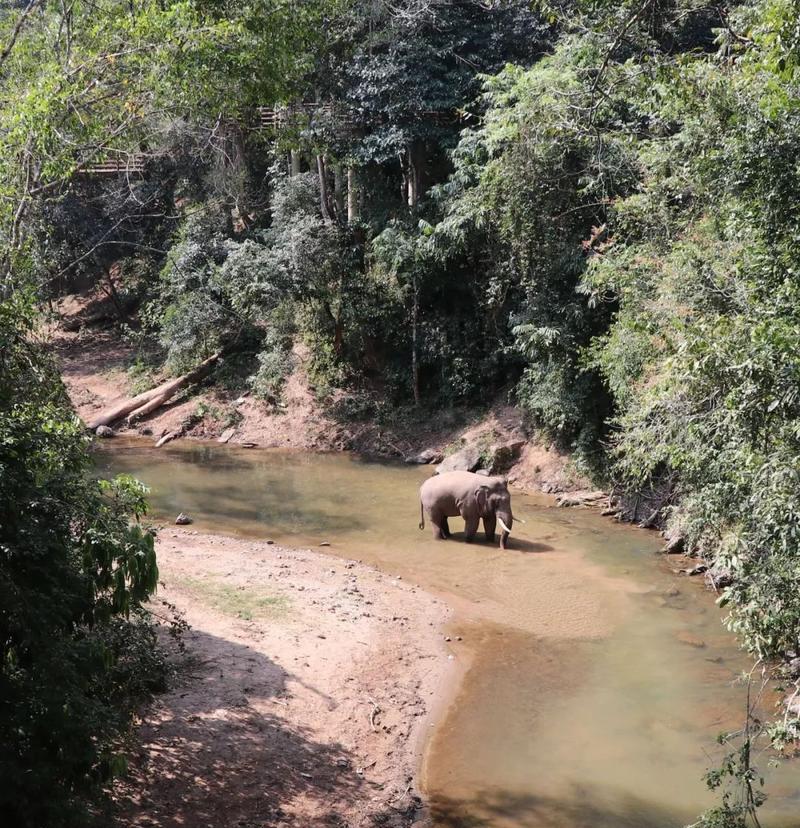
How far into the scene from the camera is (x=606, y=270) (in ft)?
56.4

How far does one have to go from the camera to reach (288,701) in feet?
31.5

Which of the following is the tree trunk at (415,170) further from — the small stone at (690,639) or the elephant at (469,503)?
the small stone at (690,639)

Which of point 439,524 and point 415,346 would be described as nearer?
point 439,524

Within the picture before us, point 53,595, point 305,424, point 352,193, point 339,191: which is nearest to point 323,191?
point 352,193

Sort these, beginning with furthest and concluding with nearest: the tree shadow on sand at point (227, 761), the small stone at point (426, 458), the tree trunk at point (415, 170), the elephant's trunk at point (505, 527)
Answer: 1. the tree trunk at point (415, 170)
2. the small stone at point (426, 458)
3. the elephant's trunk at point (505, 527)
4. the tree shadow on sand at point (227, 761)

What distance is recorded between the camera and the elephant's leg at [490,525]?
1606cm

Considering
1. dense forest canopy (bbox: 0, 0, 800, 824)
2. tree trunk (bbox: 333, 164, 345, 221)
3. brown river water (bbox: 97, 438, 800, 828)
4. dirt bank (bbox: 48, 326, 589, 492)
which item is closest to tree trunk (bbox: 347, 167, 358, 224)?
dense forest canopy (bbox: 0, 0, 800, 824)

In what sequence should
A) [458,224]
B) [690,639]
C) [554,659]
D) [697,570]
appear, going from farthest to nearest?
[458,224] → [697,570] → [690,639] → [554,659]

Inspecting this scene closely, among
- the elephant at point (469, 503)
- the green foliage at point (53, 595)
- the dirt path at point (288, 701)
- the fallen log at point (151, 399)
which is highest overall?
the green foliage at point (53, 595)

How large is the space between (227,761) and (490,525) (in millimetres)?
8634

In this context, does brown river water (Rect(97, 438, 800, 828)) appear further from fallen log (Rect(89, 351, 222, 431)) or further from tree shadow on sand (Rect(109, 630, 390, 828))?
fallen log (Rect(89, 351, 222, 431))

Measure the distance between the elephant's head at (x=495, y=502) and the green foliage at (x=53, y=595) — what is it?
9998mm

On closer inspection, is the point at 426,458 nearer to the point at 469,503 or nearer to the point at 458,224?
the point at 458,224

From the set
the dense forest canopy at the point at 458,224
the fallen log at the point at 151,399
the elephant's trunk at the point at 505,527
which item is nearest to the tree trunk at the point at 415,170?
the dense forest canopy at the point at 458,224
